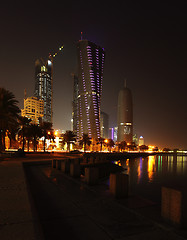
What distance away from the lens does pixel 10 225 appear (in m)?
4.63

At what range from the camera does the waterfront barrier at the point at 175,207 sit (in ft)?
20.1

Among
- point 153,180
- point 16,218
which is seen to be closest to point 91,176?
point 16,218

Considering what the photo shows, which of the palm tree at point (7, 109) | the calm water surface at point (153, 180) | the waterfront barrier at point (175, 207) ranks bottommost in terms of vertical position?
the calm water surface at point (153, 180)

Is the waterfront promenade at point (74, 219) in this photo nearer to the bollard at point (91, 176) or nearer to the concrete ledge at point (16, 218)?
the concrete ledge at point (16, 218)

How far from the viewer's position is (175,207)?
249 inches

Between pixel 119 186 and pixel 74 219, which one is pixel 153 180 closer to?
pixel 119 186

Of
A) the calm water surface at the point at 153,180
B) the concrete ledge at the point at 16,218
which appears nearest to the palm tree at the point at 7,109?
the calm water surface at the point at 153,180

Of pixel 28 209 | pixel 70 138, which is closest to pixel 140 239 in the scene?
pixel 28 209

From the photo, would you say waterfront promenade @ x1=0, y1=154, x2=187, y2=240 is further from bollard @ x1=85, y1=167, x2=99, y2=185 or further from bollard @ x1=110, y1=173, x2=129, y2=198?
bollard @ x1=85, y1=167, x2=99, y2=185

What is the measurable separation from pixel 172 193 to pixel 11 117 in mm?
30890

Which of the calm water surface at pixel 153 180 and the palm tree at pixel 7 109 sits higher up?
the palm tree at pixel 7 109

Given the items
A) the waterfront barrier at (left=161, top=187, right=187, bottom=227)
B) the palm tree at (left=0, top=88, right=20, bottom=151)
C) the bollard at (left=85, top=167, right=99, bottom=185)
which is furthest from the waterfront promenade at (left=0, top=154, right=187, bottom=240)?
the palm tree at (left=0, top=88, right=20, bottom=151)

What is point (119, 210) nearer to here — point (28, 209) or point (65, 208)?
point (65, 208)

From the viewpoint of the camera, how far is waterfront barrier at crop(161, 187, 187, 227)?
613cm
